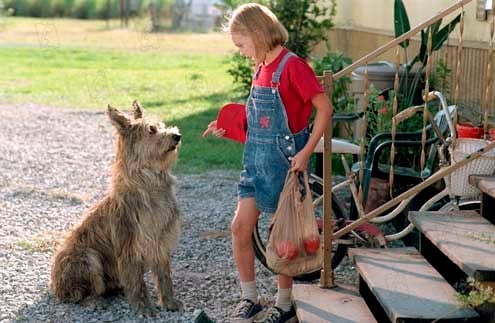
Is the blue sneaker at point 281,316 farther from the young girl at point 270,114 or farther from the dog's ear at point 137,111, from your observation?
the dog's ear at point 137,111

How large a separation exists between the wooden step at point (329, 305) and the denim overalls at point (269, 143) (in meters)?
0.63

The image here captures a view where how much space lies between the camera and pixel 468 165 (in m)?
6.51

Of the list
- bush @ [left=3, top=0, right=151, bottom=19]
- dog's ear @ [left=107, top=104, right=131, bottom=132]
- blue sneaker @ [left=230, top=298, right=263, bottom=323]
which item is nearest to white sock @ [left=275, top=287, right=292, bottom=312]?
blue sneaker @ [left=230, top=298, right=263, bottom=323]

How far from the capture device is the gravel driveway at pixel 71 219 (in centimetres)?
679

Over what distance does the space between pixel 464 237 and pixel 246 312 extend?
1466 mm

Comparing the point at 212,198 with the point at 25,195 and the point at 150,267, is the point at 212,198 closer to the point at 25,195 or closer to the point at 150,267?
the point at 25,195

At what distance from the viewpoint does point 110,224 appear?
663 cm

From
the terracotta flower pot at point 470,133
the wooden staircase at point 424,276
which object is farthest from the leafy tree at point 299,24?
the wooden staircase at point 424,276

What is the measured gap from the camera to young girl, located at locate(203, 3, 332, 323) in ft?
18.5

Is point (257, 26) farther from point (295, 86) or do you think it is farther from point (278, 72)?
point (295, 86)

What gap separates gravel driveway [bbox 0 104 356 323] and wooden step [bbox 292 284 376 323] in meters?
0.68

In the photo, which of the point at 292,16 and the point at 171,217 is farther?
the point at 292,16

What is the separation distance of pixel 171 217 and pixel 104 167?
5762mm

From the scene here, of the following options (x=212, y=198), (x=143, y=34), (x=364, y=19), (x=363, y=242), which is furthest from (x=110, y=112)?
(x=143, y=34)
